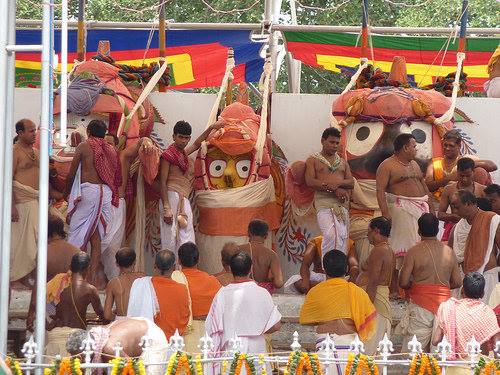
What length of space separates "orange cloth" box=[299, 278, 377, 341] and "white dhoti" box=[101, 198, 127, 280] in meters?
2.50

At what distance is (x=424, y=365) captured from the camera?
863 centimetres

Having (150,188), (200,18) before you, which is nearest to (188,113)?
(150,188)

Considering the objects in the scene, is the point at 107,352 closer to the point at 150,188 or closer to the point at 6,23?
the point at 6,23

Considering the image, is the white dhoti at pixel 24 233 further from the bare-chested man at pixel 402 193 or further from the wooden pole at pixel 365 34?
the wooden pole at pixel 365 34

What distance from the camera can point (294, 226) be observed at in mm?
13164

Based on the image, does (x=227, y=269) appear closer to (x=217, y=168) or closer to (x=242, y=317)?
(x=242, y=317)

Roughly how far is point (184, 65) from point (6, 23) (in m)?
9.01

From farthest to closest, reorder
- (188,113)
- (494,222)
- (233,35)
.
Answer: (233,35)
(188,113)
(494,222)

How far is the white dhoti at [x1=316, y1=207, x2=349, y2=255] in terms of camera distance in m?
12.2

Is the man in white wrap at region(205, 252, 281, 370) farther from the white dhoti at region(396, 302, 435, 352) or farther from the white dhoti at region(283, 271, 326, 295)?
the white dhoti at region(283, 271, 326, 295)

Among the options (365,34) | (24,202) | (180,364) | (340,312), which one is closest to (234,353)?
(180,364)

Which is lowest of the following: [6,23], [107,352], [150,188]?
[107,352]

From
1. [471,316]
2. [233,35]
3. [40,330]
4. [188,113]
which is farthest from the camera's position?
[233,35]

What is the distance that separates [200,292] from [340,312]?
3.28 feet
